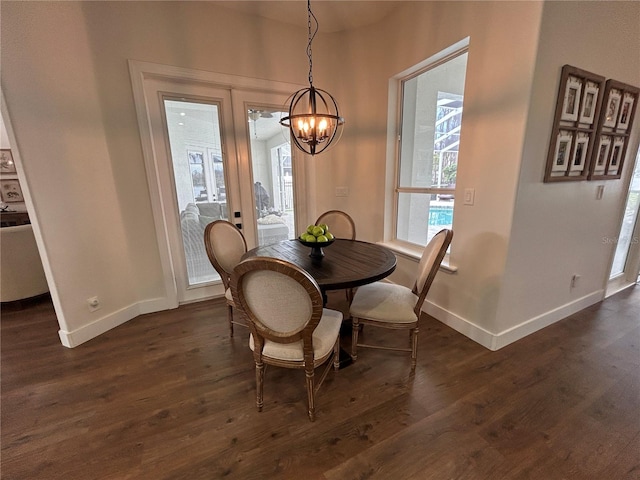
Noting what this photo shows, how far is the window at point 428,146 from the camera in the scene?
237cm

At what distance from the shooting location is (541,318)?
232 centimetres

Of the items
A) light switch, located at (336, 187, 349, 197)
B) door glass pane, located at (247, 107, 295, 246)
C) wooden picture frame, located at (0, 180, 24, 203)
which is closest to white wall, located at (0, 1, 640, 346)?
door glass pane, located at (247, 107, 295, 246)

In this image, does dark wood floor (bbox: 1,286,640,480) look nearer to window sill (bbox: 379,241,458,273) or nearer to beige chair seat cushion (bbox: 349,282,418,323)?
beige chair seat cushion (bbox: 349,282,418,323)

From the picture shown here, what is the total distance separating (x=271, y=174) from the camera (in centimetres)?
310

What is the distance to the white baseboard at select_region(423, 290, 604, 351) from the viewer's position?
6.86 ft

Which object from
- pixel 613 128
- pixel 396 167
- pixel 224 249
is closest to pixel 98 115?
pixel 224 249

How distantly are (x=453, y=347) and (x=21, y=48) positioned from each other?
3854 millimetres

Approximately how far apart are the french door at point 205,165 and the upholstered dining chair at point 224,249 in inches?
27.2

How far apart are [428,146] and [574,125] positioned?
108cm

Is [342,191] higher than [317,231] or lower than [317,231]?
higher

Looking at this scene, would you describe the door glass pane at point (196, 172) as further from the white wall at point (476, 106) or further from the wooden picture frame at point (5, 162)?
the wooden picture frame at point (5, 162)

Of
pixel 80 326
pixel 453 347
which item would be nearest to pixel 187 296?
pixel 80 326

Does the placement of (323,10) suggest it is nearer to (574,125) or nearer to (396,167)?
(396,167)

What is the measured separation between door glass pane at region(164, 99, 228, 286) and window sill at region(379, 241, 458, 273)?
1.97 m
